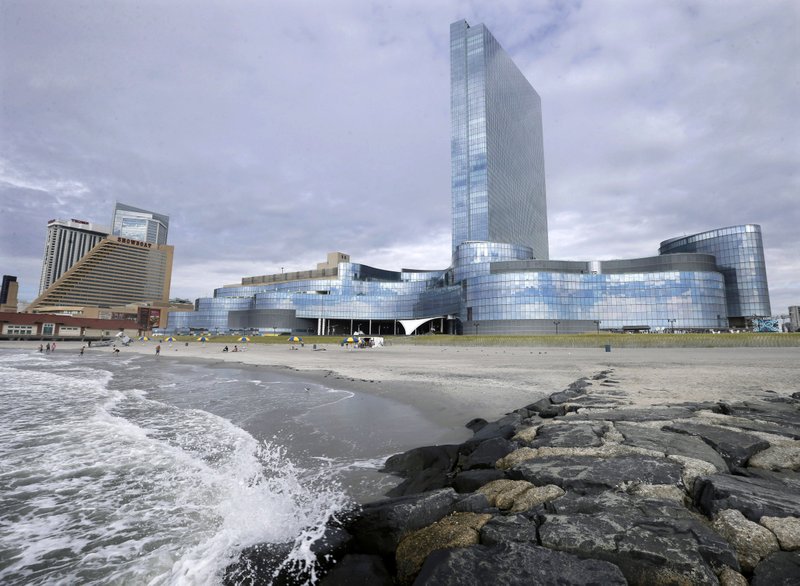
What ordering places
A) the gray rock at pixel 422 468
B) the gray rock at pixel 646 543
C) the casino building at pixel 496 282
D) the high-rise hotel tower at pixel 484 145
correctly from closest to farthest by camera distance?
the gray rock at pixel 646 543 → the gray rock at pixel 422 468 → the casino building at pixel 496 282 → the high-rise hotel tower at pixel 484 145

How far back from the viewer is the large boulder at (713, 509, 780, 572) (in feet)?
12.4

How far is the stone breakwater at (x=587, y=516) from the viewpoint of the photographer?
12.3ft

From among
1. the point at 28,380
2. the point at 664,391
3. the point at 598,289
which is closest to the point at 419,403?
the point at 664,391

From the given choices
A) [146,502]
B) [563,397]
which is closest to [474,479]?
[146,502]

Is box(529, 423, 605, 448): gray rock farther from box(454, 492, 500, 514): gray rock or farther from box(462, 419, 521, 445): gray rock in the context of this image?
box(454, 492, 500, 514): gray rock

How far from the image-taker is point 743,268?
4995 inches

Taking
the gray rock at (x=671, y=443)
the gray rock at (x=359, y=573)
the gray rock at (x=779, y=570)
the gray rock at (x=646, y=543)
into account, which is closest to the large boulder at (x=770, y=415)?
the gray rock at (x=671, y=443)

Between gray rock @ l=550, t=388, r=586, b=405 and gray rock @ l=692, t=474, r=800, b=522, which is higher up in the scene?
gray rock @ l=692, t=474, r=800, b=522

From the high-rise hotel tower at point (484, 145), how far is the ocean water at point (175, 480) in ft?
504

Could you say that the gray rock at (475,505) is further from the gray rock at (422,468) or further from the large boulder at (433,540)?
the gray rock at (422,468)

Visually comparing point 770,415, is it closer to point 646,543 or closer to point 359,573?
point 646,543

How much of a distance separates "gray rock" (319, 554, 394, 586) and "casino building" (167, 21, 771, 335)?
368 feet

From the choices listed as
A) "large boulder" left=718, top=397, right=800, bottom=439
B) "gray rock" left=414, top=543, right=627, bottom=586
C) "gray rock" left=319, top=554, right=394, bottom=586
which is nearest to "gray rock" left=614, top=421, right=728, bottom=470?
"large boulder" left=718, top=397, right=800, bottom=439

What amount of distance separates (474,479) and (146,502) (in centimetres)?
656
